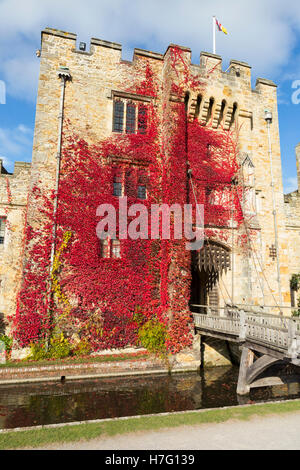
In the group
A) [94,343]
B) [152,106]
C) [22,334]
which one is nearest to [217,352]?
[94,343]

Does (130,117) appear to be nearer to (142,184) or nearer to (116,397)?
(142,184)

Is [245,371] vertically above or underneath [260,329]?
underneath

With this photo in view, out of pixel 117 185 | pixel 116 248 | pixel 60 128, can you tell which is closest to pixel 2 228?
pixel 60 128

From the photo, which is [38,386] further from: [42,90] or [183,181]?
[42,90]

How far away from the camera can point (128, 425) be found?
6535 millimetres

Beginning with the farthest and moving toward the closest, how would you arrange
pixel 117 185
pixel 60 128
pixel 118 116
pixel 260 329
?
1. pixel 118 116
2. pixel 117 185
3. pixel 60 128
4. pixel 260 329

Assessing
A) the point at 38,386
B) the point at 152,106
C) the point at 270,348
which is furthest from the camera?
the point at 152,106

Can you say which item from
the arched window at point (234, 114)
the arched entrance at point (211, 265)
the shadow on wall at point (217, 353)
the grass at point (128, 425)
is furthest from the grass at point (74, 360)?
the arched window at point (234, 114)

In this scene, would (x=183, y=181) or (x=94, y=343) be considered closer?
(x=94, y=343)

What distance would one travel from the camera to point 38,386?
1074cm

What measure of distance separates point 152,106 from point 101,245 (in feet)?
27.6

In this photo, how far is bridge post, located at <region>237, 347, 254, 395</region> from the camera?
34.7 feet

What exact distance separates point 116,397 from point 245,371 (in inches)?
183

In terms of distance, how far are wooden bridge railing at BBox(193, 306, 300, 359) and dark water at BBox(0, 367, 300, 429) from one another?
6.84 feet
